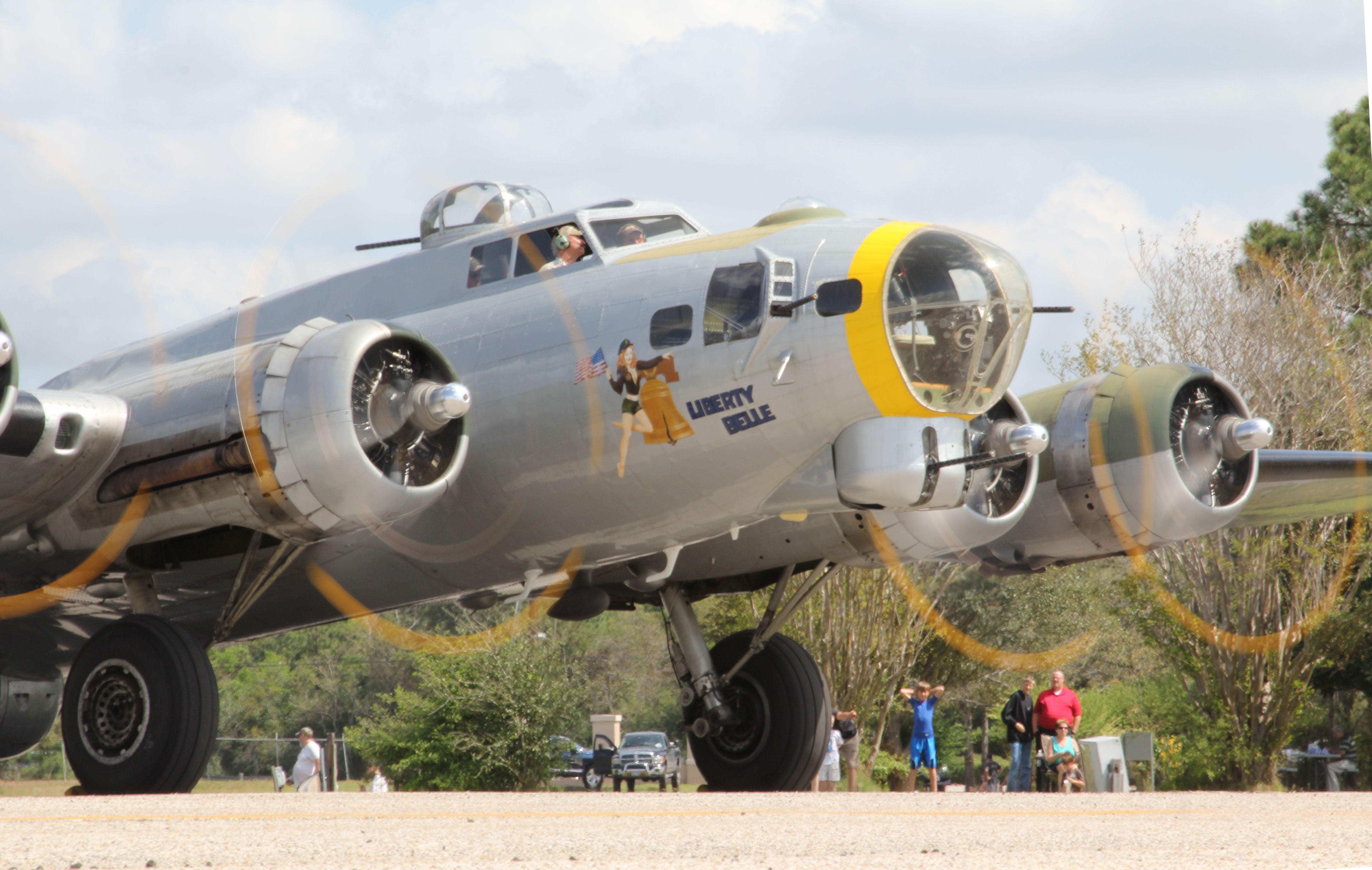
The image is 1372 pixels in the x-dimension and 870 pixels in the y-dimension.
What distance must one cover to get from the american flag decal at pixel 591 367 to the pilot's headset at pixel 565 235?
1.17 meters

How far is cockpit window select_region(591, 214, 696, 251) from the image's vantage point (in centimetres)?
1014

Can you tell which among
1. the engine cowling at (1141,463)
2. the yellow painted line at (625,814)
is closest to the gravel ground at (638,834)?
the yellow painted line at (625,814)

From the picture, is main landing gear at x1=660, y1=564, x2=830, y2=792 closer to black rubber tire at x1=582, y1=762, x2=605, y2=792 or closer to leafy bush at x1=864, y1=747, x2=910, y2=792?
leafy bush at x1=864, y1=747, x2=910, y2=792

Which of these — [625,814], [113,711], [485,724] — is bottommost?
[485,724]

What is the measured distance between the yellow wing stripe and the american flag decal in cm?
177

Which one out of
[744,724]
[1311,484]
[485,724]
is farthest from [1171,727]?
[744,724]

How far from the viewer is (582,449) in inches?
368

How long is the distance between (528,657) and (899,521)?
63.6ft

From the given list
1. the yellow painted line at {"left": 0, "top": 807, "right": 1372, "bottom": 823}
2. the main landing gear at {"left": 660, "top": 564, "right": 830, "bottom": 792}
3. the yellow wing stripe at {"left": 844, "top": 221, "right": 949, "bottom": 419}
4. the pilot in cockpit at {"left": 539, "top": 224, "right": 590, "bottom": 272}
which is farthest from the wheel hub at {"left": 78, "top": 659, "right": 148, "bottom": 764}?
the yellow wing stripe at {"left": 844, "top": 221, "right": 949, "bottom": 419}

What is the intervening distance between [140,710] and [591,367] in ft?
12.5

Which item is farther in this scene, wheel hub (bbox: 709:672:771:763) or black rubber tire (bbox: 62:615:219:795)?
wheel hub (bbox: 709:672:771:763)

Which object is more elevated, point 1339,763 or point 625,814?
point 625,814

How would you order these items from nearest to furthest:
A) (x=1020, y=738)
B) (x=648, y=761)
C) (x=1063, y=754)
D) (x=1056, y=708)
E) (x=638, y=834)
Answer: (x=638, y=834)
(x=1063, y=754)
(x=1056, y=708)
(x=1020, y=738)
(x=648, y=761)

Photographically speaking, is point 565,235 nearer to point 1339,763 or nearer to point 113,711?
point 113,711
